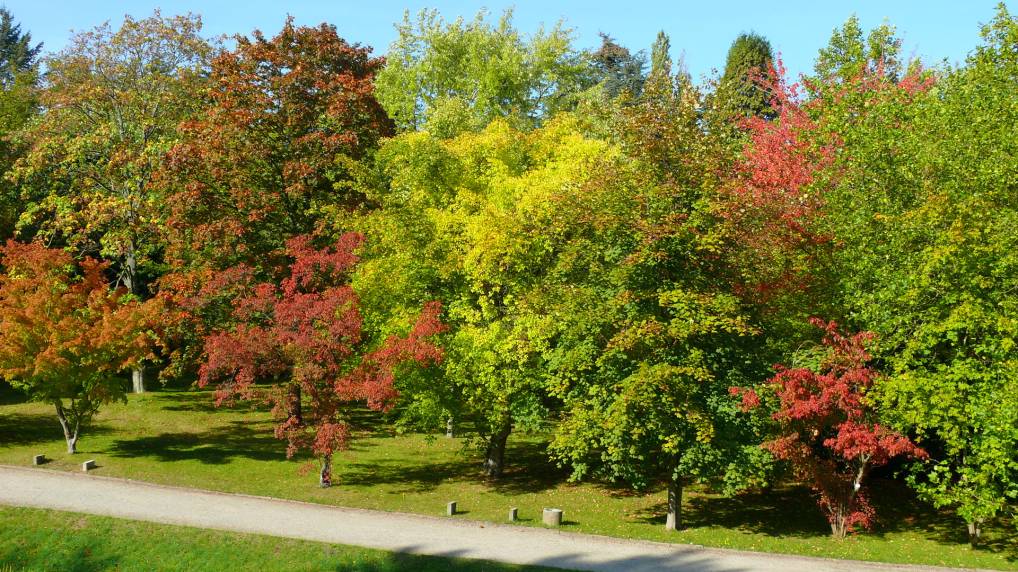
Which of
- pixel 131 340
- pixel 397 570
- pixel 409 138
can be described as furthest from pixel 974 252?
pixel 131 340

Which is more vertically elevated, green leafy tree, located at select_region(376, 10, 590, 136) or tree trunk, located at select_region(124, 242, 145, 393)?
green leafy tree, located at select_region(376, 10, 590, 136)

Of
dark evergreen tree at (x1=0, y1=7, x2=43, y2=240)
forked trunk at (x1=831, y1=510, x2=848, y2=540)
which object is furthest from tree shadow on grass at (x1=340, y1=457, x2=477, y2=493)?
dark evergreen tree at (x1=0, y1=7, x2=43, y2=240)

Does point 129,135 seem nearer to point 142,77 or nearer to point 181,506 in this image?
point 142,77

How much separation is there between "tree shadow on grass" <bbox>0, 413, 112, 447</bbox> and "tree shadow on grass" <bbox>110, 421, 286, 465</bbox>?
6.65 feet

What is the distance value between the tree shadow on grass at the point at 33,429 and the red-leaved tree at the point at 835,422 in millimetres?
21887

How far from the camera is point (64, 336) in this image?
76.4 ft

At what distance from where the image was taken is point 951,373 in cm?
1761

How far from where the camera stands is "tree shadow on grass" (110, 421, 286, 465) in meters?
24.9

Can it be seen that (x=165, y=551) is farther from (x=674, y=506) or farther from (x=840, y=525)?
(x=840, y=525)

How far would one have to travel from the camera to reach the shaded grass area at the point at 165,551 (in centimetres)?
1623

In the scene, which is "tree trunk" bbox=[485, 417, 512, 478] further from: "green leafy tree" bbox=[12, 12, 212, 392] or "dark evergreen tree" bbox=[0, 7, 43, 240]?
"dark evergreen tree" bbox=[0, 7, 43, 240]

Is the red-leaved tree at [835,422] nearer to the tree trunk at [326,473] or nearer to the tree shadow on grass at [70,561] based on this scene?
the tree trunk at [326,473]

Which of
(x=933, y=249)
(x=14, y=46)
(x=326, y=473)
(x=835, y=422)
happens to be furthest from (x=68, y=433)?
(x=14, y=46)

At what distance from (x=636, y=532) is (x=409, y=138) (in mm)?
15216
